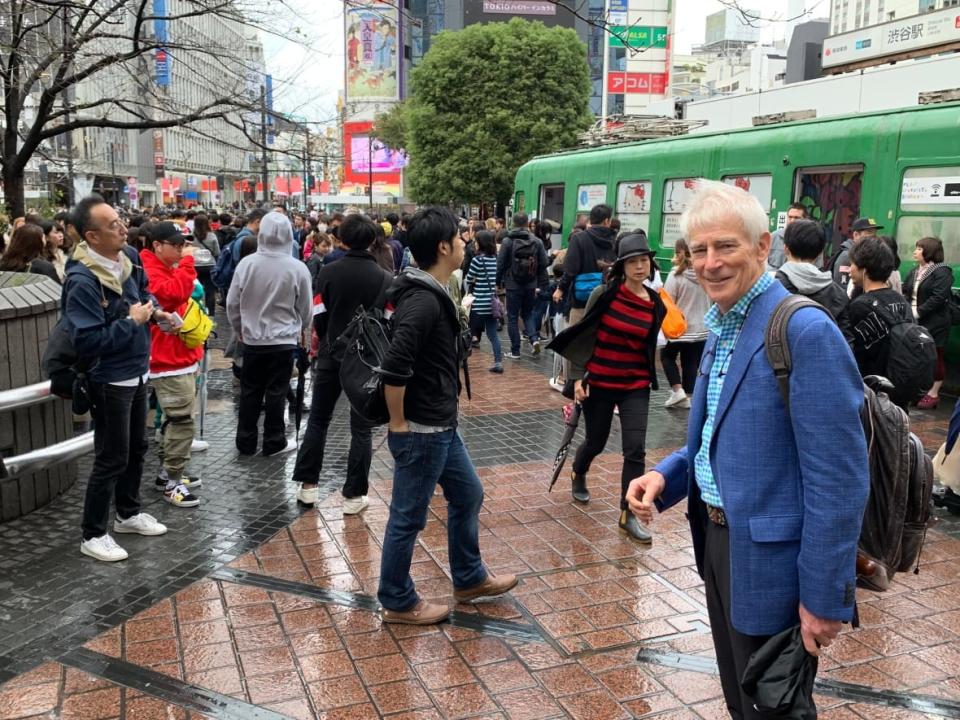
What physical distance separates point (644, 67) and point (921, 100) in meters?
62.5

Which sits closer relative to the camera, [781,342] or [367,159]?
[781,342]

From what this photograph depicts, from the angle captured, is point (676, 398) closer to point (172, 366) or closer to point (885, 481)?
point (172, 366)

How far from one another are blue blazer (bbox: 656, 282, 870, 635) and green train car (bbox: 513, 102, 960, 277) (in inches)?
308

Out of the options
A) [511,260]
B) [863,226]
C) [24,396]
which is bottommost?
[24,396]

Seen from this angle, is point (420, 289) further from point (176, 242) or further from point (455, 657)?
point (176, 242)

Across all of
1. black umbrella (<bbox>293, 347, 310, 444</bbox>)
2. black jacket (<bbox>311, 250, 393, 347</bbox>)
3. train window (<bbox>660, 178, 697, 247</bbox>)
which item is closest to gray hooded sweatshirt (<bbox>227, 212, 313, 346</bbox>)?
black umbrella (<bbox>293, 347, 310, 444</bbox>)

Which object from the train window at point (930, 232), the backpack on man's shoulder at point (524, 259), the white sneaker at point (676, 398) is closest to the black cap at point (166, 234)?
the white sneaker at point (676, 398)

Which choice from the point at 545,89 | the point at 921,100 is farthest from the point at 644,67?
the point at 921,100

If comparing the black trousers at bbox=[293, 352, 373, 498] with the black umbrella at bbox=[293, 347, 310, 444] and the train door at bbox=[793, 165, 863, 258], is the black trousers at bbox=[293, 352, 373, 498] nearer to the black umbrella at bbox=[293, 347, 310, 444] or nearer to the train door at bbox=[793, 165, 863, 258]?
the black umbrella at bbox=[293, 347, 310, 444]

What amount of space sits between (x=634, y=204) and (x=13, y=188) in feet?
28.6

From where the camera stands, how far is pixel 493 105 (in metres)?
36.2

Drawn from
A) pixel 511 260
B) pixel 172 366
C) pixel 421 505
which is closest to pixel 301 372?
pixel 172 366

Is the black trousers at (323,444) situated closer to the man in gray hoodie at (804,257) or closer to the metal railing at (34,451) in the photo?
the metal railing at (34,451)

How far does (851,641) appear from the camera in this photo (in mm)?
3863
